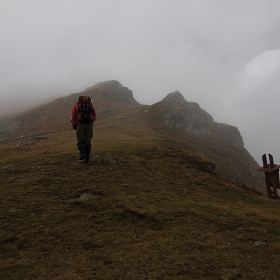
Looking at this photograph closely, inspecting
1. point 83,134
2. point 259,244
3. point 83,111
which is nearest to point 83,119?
point 83,111

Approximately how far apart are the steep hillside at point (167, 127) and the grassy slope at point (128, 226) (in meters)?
23.0

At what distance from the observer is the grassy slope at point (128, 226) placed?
734 centimetres

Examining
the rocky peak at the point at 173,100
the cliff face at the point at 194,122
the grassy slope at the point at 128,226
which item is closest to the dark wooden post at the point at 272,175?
the grassy slope at the point at 128,226

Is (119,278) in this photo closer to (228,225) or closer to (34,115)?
(228,225)

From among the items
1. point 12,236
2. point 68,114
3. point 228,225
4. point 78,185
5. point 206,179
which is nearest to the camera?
point 12,236

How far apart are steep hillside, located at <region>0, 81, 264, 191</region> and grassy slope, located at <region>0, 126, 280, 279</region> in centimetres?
2299

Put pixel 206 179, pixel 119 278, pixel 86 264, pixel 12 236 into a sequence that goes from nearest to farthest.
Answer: pixel 119 278 → pixel 86 264 → pixel 12 236 → pixel 206 179

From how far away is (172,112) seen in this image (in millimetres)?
63594

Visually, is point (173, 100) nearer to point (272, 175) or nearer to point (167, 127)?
point (167, 127)

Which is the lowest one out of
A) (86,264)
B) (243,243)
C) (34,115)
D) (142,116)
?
(243,243)

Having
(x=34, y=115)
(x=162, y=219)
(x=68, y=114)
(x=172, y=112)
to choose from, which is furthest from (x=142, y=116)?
(x=162, y=219)

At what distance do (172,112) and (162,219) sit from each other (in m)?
54.4

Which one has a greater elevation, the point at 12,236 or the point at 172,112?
the point at 172,112

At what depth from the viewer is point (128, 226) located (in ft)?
32.7
